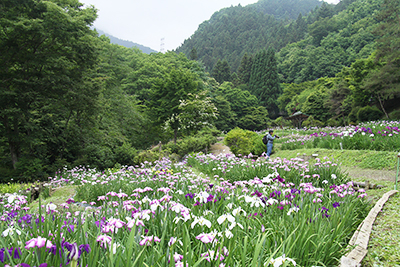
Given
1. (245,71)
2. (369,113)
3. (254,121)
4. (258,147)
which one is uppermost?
(245,71)

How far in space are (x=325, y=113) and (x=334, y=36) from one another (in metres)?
39.6

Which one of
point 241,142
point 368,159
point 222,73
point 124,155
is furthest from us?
point 222,73

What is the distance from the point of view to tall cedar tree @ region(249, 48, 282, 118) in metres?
48.5

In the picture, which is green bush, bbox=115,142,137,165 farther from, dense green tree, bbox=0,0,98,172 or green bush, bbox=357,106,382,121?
green bush, bbox=357,106,382,121

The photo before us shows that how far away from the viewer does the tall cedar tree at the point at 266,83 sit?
4847cm

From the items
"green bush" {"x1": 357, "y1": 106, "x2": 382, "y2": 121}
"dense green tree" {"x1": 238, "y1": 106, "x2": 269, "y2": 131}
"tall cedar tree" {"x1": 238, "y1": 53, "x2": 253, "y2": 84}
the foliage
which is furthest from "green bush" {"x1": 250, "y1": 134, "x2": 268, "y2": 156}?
"tall cedar tree" {"x1": 238, "y1": 53, "x2": 253, "y2": 84}

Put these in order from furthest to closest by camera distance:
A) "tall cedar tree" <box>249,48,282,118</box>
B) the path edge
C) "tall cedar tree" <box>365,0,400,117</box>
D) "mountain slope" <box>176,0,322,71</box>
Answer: "mountain slope" <box>176,0,322,71</box> → "tall cedar tree" <box>249,48,282,118</box> → "tall cedar tree" <box>365,0,400,117</box> → the path edge

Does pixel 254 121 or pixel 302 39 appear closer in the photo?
pixel 254 121

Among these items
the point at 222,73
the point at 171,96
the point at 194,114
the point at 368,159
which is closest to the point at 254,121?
the point at 171,96

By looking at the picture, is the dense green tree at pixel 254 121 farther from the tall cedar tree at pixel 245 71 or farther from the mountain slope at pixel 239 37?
the mountain slope at pixel 239 37

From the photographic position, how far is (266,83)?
4919 cm

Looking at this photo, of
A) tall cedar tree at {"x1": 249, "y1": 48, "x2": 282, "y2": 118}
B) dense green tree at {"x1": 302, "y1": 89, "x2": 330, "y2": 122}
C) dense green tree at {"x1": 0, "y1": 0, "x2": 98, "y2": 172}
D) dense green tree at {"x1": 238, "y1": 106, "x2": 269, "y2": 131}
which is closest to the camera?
dense green tree at {"x1": 0, "y1": 0, "x2": 98, "y2": 172}

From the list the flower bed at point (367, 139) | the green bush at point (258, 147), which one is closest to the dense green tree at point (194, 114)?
the green bush at point (258, 147)

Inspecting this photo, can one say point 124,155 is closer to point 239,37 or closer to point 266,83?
point 266,83
